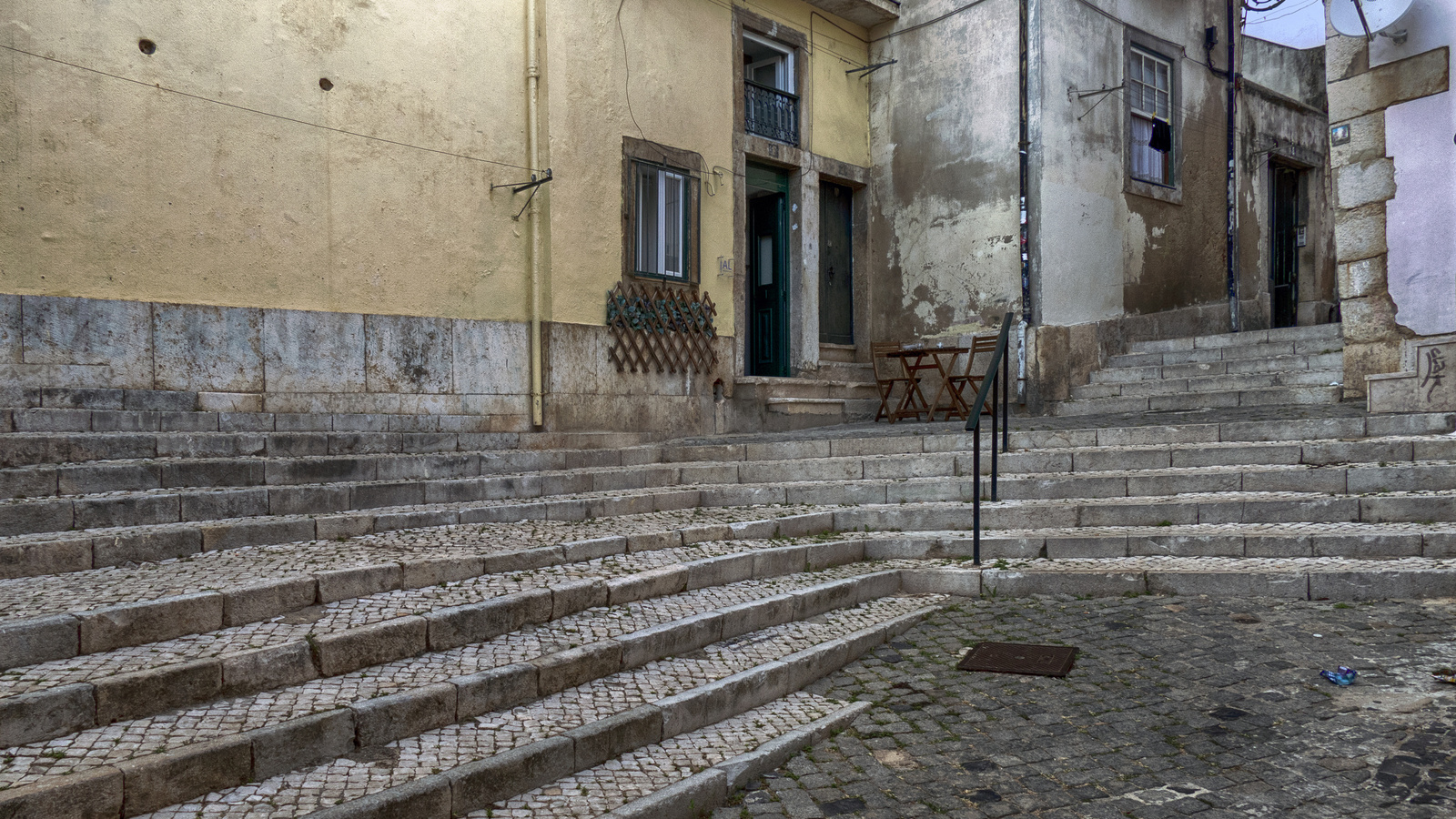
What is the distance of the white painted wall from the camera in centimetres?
633

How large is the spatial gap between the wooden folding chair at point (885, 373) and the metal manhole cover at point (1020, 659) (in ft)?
20.7

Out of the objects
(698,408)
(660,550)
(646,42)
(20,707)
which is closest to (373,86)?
(646,42)

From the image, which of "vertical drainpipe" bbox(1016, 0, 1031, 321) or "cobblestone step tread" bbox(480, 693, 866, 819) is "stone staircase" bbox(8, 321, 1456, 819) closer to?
"cobblestone step tread" bbox(480, 693, 866, 819)

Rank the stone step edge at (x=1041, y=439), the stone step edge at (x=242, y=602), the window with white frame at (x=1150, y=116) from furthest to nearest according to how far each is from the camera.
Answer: the window with white frame at (x=1150, y=116) → the stone step edge at (x=1041, y=439) → the stone step edge at (x=242, y=602)

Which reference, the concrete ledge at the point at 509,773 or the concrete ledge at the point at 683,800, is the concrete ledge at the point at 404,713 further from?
the concrete ledge at the point at 683,800

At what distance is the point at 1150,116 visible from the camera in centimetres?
1173

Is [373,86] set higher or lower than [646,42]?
lower

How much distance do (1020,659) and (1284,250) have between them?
12.7 metres

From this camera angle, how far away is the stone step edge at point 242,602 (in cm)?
302

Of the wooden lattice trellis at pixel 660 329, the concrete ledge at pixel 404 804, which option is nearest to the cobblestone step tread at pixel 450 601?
the concrete ledge at pixel 404 804

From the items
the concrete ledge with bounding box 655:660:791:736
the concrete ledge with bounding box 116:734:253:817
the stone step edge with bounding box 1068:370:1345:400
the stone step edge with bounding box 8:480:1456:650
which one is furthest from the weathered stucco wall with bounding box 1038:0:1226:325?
the concrete ledge with bounding box 116:734:253:817

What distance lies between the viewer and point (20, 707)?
257 centimetres

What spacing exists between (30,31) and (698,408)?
639 centimetres

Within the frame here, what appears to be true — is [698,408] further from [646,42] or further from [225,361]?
[225,361]
